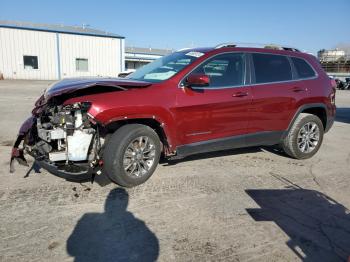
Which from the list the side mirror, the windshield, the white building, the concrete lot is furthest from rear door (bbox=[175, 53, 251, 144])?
the white building

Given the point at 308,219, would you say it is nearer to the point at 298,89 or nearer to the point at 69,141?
the point at 298,89

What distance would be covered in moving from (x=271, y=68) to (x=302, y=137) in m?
1.45

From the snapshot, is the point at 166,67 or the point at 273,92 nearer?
the point at 166,67

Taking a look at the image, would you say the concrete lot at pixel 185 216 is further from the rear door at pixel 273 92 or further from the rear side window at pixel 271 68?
the rear side window at pixel 271 68

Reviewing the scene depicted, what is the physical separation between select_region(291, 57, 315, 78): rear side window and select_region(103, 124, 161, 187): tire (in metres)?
3.05

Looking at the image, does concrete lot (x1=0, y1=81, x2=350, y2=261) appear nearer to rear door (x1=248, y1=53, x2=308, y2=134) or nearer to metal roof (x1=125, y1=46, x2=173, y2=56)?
rear door (x1=248, y1=53, x2=308, y2=134)

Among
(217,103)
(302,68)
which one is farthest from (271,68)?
(217,103)

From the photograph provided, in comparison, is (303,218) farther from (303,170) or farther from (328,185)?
(303,170)

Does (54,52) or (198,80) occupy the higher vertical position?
A: (54,52)

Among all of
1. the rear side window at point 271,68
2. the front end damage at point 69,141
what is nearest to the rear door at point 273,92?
the rear side window at point 271,68

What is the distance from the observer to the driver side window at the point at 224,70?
5059 millimetres

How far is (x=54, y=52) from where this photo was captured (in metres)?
35.1

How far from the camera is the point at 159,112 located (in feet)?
14.9

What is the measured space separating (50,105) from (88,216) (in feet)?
4.82
